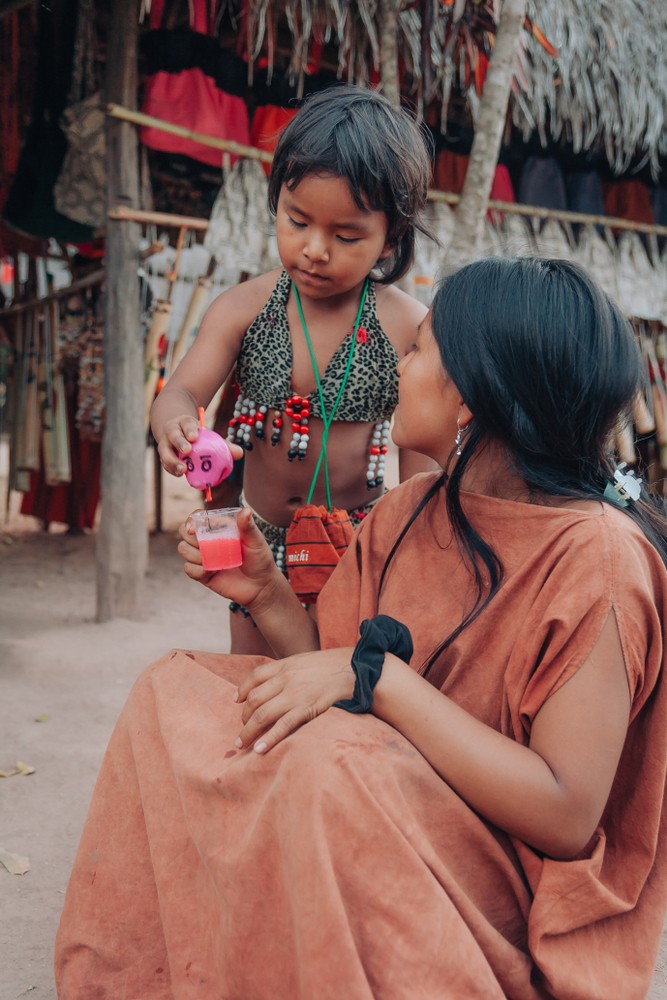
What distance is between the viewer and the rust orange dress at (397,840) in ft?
4.53

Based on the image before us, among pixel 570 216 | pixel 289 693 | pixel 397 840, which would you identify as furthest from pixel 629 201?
pixel 397 840

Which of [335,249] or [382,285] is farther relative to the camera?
[382,285]

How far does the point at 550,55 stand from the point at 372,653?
5355mm

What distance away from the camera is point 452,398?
1789mm

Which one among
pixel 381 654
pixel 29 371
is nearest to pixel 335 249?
pixel 381 654

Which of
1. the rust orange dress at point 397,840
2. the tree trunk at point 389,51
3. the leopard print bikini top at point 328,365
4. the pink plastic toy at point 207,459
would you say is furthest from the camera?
the tree trunk at point 389,51

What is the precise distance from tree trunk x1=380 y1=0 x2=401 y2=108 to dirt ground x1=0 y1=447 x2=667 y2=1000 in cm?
282

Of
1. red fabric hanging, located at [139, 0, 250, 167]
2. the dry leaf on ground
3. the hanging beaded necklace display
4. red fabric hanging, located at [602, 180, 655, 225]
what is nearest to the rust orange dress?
the dry leaf on ground

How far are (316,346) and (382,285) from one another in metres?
0.28

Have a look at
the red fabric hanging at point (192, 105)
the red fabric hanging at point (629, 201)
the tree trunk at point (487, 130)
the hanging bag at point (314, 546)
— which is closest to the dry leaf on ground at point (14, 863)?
the hanging bag at point (314, 546)

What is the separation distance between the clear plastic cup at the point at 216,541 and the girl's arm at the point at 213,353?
0.55m

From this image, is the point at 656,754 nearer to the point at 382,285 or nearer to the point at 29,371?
the point at 382,285

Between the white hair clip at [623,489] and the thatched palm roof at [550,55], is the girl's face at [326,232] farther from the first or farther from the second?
the thatched palm roof at [550,55]

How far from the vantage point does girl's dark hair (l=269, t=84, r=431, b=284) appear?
7.58 feet
